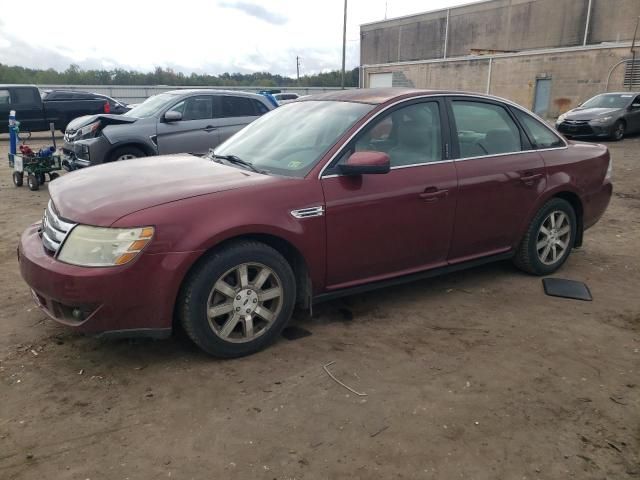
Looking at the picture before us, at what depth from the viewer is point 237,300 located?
3260 millimetres

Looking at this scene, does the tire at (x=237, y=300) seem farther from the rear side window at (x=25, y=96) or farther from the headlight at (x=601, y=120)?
the rear side window at (x=25, y=96)

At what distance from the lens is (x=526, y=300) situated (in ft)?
14.4

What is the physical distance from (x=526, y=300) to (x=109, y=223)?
130 inches

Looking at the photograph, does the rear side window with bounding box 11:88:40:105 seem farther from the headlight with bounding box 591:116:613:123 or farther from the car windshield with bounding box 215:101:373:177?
the headlight with bounding box 591:116:613:123

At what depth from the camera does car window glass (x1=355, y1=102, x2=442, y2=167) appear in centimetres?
380

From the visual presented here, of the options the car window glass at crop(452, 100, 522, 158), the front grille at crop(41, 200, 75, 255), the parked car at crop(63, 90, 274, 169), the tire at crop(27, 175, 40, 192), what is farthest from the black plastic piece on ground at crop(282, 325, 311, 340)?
the tire at crop(27, 175, 40, 192)

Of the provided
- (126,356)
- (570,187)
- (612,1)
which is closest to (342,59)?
(612,1)

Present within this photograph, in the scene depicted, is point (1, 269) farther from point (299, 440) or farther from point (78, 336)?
point (299, 440)

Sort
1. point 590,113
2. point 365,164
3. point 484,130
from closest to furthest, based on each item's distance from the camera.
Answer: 1. point 365,164
2. point 484,130
3. point 590,113

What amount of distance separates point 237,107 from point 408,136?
20.1ft

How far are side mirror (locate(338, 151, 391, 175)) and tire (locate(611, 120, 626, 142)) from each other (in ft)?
47.3

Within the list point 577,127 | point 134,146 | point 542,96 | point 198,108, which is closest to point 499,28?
point 542,96

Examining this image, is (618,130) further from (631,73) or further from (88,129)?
(88,129)

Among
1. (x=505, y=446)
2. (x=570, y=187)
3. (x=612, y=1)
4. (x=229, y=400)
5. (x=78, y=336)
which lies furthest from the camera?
(x=612, y=1)
